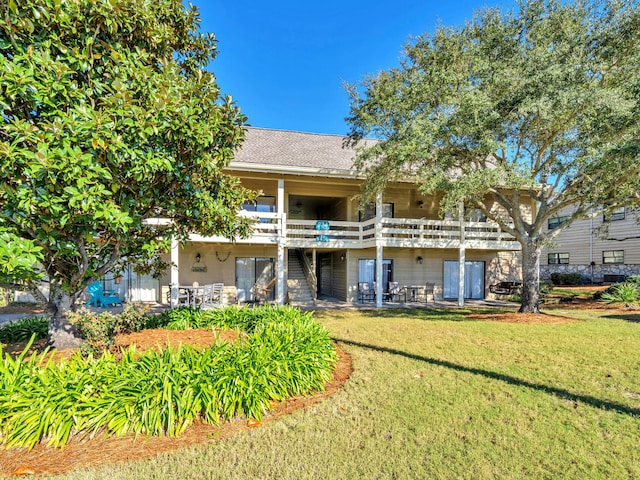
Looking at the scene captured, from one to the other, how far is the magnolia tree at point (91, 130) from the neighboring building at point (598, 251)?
2311 centimetres

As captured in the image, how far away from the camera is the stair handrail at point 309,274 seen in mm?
14188

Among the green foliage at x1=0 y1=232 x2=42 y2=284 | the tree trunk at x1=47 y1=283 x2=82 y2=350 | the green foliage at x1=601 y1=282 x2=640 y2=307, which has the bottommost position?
the green foliage at x1=601 y1=282 x2=640 y2=307

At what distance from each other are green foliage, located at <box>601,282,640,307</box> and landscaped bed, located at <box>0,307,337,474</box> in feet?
47.9

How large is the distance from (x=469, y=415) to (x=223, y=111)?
5.67 meters

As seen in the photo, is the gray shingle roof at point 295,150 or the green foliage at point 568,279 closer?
the gray shingle roof at point 295,150

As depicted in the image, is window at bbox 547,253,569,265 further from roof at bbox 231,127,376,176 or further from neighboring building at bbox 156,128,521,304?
Result: roof at bbox 231,127,376,176

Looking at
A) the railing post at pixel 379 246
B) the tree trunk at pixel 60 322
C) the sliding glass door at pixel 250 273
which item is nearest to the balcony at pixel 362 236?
the railing post at pixel 379 246

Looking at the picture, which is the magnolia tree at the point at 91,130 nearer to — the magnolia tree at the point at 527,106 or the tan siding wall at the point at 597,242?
the magnolia tree at the point at 527,106

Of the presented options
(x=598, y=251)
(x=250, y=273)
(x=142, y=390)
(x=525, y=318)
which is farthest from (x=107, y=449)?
(x=598, y=251)

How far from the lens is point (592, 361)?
5.77 m

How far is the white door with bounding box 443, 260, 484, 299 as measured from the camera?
16.2 metres

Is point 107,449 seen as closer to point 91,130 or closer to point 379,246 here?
point 91,130

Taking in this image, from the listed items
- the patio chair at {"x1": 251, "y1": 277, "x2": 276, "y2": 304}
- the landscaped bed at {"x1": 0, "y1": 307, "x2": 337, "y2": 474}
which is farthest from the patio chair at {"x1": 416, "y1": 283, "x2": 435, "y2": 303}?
the landscaped bed at {"x1": 0, "y1": 307, "x2": 337, "y2": 474}

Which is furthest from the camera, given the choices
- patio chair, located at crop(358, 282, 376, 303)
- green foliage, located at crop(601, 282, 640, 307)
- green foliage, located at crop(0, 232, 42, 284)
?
patio chair, located at crop(358, 282, 376, 303)
